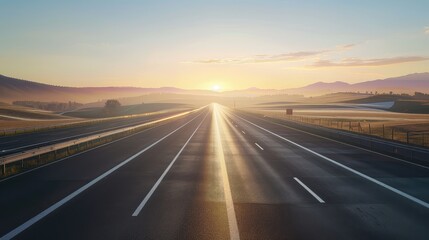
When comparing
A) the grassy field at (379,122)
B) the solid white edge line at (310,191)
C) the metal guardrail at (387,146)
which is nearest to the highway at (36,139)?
the solid white edge line at (310,191)

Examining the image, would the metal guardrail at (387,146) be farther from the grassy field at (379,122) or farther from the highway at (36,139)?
the highway at (36,139)

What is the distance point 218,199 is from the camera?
11141 millimetres

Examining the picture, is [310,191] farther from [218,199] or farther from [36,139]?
A: [36,139]

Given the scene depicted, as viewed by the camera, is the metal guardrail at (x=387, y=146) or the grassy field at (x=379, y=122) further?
the grassy field at (x=379, y=122)

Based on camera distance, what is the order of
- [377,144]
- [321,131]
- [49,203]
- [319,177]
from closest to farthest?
[49,203] < [319,177] < [377,144] < [321,131]

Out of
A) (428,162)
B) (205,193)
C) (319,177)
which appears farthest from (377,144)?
(205,193)

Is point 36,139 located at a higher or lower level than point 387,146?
lower

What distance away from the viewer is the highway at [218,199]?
329 inches

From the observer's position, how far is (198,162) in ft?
62.1

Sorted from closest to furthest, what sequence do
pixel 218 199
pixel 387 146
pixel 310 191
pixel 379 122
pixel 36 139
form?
pixel 218 199
pixel 310 191
pixel 387 146
pixel 36 139
pixel 379 122

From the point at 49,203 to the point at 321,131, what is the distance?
2845 centimetres

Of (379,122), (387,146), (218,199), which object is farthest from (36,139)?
(379,122)

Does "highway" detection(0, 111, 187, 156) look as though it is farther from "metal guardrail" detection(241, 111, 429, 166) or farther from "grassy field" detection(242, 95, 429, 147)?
"grassy field" detection(242, 95, 429, 147)

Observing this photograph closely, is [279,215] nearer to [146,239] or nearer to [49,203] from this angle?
[146,239]
